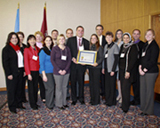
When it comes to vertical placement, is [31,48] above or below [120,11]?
below

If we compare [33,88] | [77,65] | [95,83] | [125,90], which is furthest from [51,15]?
[125,90]

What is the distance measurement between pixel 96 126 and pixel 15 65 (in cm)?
213

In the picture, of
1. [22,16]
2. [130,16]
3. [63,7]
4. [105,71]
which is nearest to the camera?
[105,71]

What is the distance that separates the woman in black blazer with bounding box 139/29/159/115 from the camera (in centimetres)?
293

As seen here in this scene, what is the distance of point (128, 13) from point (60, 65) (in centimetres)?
290

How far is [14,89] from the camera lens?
10.8ft

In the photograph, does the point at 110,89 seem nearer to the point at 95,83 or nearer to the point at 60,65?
the point at 95,83

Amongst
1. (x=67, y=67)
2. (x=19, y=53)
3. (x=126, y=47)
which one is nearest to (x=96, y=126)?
(x=67, y=67)

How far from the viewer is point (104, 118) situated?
3.02 m

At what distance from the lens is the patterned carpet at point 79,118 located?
2760 millimetres

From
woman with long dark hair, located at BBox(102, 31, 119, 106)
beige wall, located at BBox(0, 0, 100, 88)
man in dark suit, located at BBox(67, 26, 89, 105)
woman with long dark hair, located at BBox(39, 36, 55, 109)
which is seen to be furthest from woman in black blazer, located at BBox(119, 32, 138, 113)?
beige wall, located at BBox(0, 0, 100, 88)

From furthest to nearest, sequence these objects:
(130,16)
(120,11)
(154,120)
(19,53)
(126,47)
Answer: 1. (120,11)
2. (130,16)
3. (19,53)
4. (126,47)
5. (154,120)

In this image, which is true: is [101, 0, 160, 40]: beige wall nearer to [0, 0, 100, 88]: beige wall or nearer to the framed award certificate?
[0, 0, 100, 88]: beige wall

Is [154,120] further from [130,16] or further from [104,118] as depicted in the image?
[130,16]
